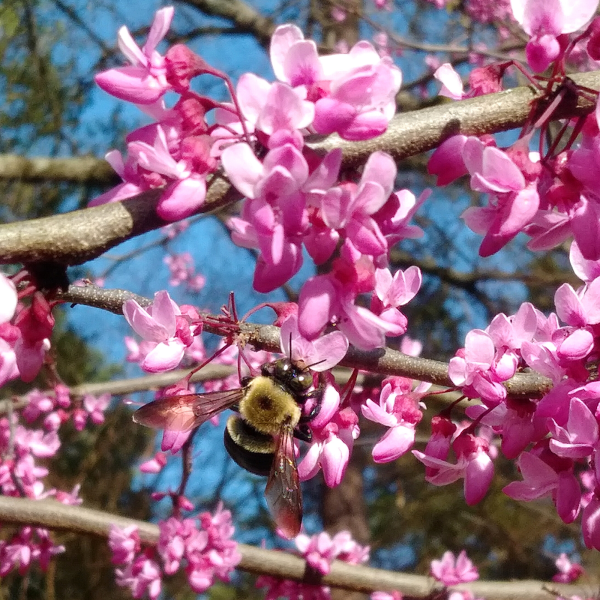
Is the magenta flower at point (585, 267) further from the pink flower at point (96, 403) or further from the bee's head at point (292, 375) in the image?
the pink flower at point (96, 403)

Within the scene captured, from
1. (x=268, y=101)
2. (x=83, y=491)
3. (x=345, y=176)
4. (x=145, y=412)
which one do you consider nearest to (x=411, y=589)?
(x=145, y=412)

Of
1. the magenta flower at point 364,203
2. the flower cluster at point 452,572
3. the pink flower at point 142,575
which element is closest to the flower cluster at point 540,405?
the magenta flower at point 364,203

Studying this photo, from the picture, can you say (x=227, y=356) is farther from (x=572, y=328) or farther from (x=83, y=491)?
(x=83, y=491)

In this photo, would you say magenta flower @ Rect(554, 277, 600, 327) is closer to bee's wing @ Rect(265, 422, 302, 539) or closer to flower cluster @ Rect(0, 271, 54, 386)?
bee's wing @ Rect(265, 422, 302, 539)

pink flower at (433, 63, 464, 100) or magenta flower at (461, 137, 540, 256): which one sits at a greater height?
pink flower at (433, 63, 464, 100)

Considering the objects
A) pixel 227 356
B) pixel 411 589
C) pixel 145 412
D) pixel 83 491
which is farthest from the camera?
pixel 83 491

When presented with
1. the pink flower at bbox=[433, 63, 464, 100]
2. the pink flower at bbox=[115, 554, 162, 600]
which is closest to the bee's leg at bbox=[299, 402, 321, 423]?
the pink flower at bbox=[433, 63, 464, 100]

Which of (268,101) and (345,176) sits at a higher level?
(268,101)
